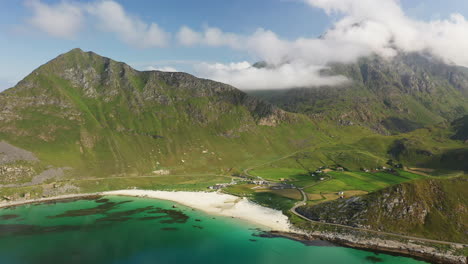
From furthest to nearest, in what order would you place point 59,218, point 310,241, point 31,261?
point 59,218
point 310,241
point 31,261

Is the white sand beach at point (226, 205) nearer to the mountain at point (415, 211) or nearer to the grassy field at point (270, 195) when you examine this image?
the grassy field at point (270, 195)

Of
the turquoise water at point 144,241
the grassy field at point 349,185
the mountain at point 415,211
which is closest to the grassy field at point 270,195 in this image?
the grassy field at point 349,185

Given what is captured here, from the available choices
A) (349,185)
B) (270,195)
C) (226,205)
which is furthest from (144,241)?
(349,185)

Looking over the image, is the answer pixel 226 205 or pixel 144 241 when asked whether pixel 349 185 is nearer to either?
pixel 226 205

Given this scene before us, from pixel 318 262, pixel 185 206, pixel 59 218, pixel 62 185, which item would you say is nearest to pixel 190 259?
pixel 318 262

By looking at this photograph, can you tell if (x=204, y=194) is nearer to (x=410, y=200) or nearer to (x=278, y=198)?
(x=278, y=198)

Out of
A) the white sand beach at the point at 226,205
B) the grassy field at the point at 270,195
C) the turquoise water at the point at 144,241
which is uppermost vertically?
the grassy field at the point at 270,195

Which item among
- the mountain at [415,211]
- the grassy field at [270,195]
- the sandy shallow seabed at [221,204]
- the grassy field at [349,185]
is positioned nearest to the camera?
the mountain at [415,211]
